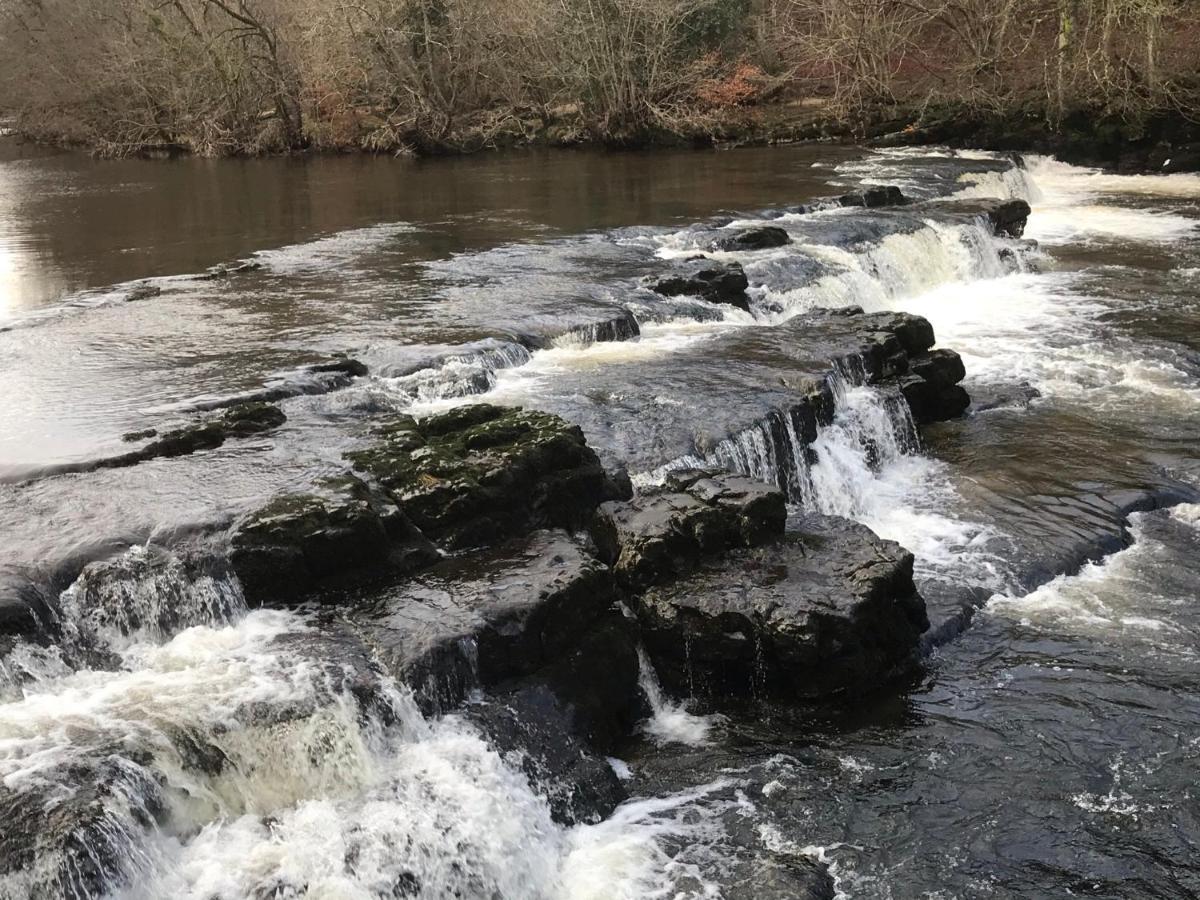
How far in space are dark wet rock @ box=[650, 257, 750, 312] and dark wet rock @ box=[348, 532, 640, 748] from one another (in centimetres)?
764

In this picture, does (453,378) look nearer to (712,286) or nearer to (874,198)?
(712,286)

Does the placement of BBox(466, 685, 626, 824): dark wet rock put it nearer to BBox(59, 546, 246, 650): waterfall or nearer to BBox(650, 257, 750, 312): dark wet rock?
BBox(59, 546, 246, 650): waterfall

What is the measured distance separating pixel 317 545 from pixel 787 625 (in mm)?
3226

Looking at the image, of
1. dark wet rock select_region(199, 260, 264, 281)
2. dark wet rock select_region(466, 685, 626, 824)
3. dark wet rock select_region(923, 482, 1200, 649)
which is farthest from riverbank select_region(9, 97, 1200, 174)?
dark wet rock select_region(466, 685, 626, 824)

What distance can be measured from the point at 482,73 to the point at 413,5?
10.6ft

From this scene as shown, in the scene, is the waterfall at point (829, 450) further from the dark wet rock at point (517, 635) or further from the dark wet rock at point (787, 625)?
the dark wet rock at point (517, 635)

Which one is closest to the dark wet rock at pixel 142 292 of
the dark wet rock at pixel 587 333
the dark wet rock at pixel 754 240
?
the dark wet rock at pixel 587 333

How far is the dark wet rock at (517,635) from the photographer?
668 cm

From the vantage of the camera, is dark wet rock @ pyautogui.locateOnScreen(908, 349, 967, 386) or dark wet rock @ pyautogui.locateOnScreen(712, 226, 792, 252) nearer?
dark wet rock @ pyautogui.locateOnScreen(908, 349, 967, 386)

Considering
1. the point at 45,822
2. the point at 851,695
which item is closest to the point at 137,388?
the point at 45,822

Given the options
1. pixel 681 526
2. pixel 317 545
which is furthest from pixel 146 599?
pixel 681 526

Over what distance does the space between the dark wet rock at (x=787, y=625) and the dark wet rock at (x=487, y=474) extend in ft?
4.16

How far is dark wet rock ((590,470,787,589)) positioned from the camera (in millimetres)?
7793

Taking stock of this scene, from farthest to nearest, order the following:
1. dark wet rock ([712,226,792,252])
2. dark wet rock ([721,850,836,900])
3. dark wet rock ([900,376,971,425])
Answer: dark wet rock ([712,226,792,252]), dark wet rock ([900,376,971,425]), dark wet rock ([721,850,836,900])
